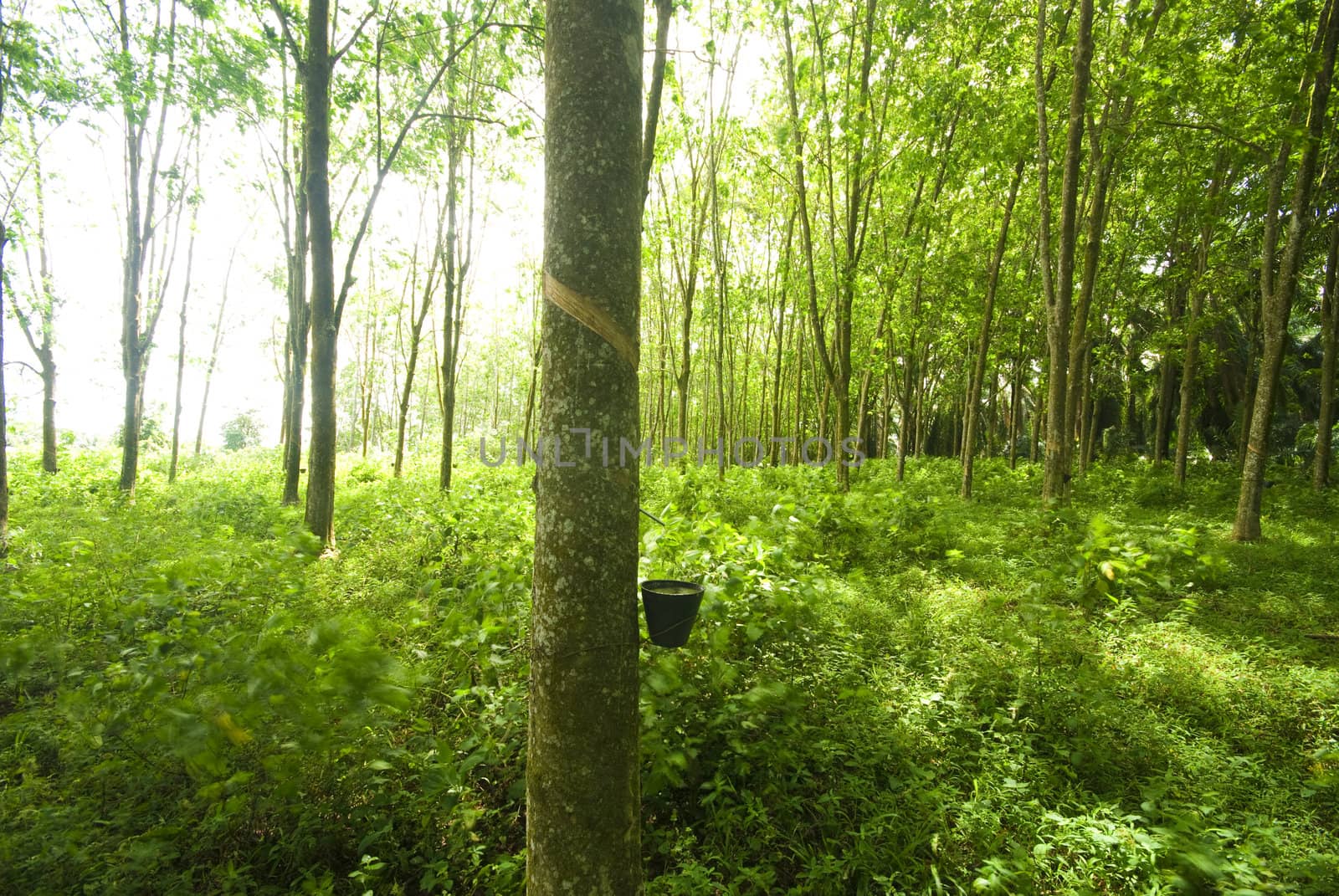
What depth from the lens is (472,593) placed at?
422cm

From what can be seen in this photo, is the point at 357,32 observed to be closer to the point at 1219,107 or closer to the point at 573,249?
the point at 573,249

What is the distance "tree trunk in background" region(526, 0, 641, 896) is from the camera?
69.7 inches

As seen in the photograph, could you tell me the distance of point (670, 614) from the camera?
3.12m

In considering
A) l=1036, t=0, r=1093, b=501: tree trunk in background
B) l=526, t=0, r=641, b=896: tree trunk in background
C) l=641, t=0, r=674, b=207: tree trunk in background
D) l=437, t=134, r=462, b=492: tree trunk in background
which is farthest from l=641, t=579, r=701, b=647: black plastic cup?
l=437, t=134, r=462, b=492: tree trunk in background

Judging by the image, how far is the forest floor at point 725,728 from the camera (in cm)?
242

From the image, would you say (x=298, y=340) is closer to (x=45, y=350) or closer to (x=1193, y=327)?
(x=45, y=350)

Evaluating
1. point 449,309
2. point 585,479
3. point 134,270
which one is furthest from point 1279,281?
point 134,270

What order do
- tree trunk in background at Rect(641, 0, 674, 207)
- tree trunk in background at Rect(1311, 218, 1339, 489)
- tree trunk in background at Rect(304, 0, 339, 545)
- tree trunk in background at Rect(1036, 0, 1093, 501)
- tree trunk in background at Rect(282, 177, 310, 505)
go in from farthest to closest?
tree trunk in background at Rect(1311, 218, 1339, 489) → tree trunk in background at Rect(282, 177, 310, 505) → tree trunk in background at Rect(1036, 0, 1093, 501) → tree trunk in background at Rect(304, 0, 339, 545) → tree trunk in background at Rect(641, 0, 674, 207)

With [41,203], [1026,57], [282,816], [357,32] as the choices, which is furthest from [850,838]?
[41,203]

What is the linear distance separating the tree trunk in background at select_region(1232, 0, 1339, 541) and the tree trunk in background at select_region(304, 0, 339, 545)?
11816mm

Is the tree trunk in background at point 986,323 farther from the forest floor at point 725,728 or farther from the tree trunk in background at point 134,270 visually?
the tree trunk in background at point 134,270

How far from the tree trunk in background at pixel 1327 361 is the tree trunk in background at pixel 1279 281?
13.4 feet

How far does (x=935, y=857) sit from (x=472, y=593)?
334cm

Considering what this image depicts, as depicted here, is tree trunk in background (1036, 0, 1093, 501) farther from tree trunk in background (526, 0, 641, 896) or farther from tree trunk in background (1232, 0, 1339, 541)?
tree trunk in background (526, 0, 641, 896)
